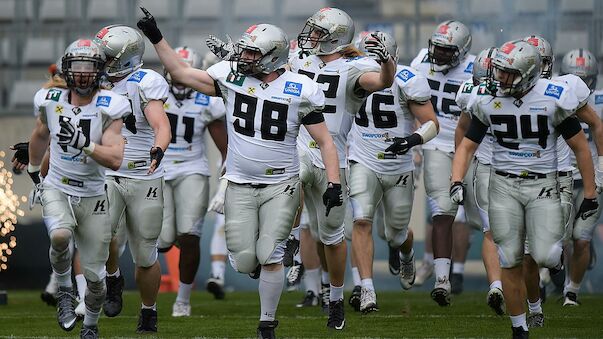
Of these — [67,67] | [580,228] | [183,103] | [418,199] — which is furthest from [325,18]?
[418,199]

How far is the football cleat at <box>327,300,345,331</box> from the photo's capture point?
797 centimetres

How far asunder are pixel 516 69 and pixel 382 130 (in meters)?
2.31

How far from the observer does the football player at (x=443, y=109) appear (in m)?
9.60

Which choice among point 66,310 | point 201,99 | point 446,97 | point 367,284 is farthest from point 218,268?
point 66,310

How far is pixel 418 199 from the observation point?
1327 centimetres

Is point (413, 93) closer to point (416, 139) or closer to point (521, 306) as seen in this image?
point (416, 139)

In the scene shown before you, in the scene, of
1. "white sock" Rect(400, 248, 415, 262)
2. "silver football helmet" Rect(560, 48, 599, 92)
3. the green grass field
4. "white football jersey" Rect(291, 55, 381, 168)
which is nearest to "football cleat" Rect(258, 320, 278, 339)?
the green grass field

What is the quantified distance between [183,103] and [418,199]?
4302 mm

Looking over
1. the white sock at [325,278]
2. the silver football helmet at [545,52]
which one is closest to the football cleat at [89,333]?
the white sock at [325,278]

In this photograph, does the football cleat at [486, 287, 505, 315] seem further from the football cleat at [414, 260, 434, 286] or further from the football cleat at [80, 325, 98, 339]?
the football cleat at [414, 260, 434, 286]

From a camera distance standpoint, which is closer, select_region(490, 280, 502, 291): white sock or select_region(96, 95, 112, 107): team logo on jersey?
select_region(96, 95, 112, 107): team logo on jersey

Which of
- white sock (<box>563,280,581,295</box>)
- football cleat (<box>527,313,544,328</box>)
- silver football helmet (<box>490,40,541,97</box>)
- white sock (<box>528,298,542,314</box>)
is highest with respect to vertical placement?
silver football helmet (<box>490,40,541,97</box>)

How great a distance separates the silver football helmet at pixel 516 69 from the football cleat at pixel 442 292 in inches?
95.0

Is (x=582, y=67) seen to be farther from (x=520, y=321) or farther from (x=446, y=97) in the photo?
(x=520, y=321)
